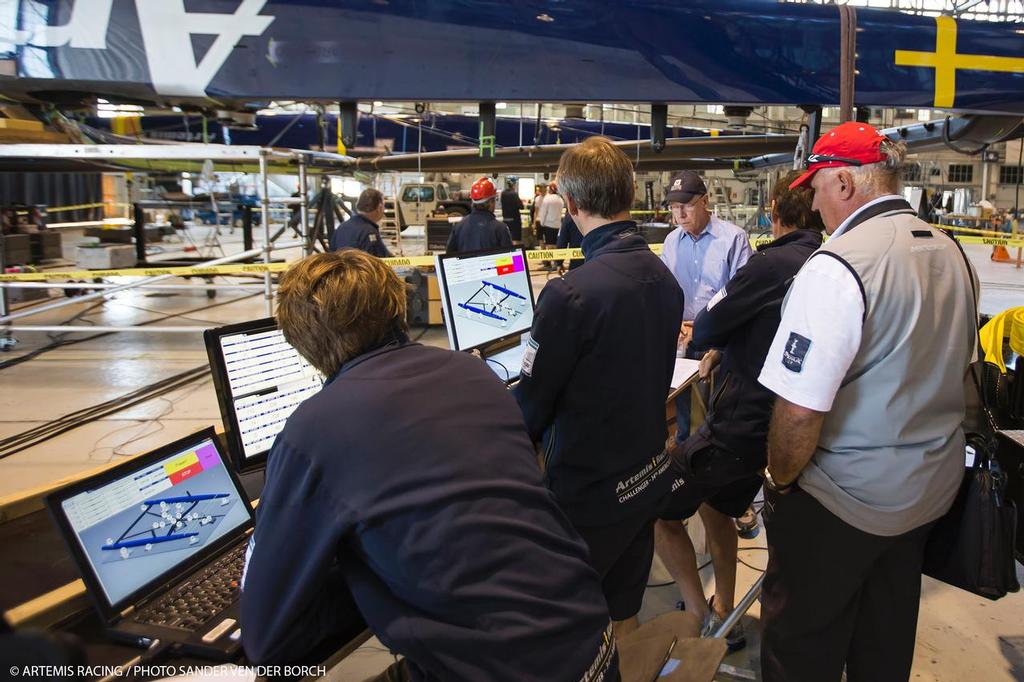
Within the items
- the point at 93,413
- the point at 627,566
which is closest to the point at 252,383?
the point at 627,566

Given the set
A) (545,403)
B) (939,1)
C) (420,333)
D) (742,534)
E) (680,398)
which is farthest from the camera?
(939,1)

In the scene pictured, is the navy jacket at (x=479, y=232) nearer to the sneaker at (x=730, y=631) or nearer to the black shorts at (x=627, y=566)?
the sneaker at (x=730, y=631)

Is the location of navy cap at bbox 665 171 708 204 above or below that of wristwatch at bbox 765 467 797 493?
above

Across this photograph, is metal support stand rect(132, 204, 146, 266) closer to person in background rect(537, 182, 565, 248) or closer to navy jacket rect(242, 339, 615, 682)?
person in background rect(537, 182, 565, 248)

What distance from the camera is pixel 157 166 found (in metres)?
6.94

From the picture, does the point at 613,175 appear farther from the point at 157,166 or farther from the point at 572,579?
the point at 157,166

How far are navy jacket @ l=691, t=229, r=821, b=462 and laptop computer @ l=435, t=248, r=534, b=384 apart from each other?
82 centimetres

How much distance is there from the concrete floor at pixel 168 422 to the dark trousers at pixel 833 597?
62 centimetres

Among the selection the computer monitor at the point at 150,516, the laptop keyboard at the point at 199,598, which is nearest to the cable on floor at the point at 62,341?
the computer monitor at the point at 150,516

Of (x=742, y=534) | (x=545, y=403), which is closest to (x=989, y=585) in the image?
(x=545, y=403)

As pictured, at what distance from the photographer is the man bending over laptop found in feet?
3.57

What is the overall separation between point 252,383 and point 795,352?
139cm

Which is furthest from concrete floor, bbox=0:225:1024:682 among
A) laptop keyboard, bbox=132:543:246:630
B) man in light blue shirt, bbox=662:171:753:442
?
man in light blue shirt, bbox=662:171:753:442

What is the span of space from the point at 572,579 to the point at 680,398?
2839 millimetres
